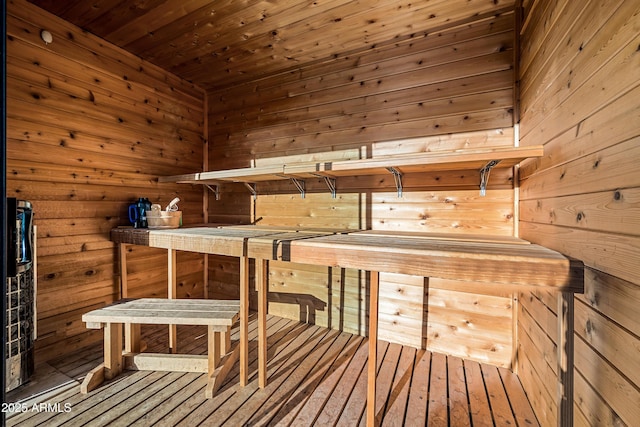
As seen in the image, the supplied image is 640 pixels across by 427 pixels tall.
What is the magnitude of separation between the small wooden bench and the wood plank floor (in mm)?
67

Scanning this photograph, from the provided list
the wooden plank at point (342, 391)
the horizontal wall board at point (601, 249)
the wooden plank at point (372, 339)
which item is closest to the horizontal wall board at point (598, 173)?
the horizontal wall board at point (601, 249)

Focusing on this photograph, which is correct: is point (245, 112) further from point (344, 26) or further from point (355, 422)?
point (355, 422)

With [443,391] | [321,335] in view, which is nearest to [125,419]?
[321,335]

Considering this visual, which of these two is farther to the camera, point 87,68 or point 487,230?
point 87,68

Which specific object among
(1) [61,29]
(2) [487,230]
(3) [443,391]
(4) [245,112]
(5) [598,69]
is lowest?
(3) [443,391]

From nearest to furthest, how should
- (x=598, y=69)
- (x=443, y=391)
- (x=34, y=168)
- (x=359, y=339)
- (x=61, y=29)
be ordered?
1. (x=598, y=69)
2. (x=443, y=391)
3. (x=34, y=168)
4. (x=61, y=29)
5. (x=359, y=339)

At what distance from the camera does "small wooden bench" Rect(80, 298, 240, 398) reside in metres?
1.63

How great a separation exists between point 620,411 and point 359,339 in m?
1.68

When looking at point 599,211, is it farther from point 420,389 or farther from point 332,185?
point 332,185

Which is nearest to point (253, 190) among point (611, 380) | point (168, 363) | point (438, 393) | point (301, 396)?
point (168, 363)

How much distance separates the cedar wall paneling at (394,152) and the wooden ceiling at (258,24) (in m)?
0.15

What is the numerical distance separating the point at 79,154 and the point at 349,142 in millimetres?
2149

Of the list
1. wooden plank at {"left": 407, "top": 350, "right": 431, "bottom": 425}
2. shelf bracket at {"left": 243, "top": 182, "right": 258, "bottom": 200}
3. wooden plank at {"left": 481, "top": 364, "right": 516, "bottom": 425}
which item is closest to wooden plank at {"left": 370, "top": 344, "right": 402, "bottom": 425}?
wooden plank at {"left": 407, "top": 350, "right": 431, "bottom": 425}

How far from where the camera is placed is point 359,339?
92.1 inches
